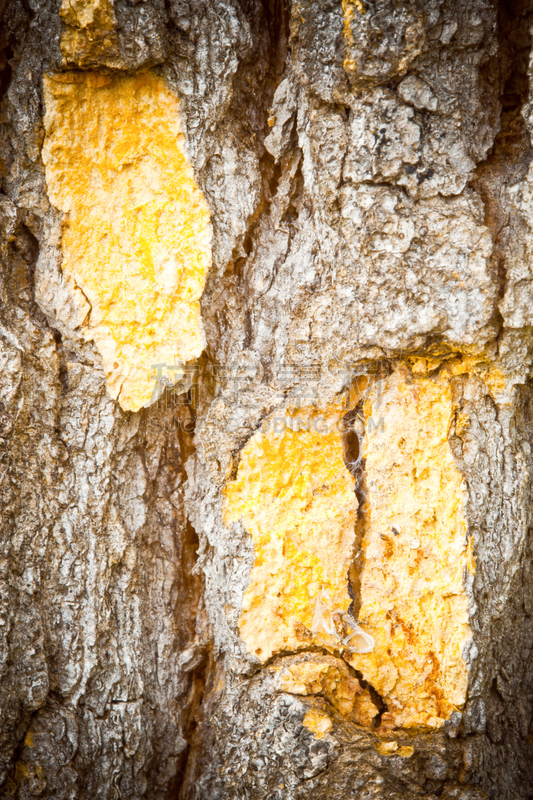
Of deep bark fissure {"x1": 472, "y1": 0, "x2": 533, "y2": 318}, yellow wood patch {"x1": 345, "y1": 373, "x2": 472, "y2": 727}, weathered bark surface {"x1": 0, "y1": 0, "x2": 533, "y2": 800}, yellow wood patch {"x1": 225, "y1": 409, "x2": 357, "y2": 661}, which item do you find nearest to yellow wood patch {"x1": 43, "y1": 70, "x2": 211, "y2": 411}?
weathered bark surface {"x1": 0, "y1": 0, "x2": 533, "y2": 800}

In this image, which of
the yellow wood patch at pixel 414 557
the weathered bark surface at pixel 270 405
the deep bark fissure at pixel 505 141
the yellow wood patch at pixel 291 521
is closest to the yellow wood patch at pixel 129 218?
the weathered bark surface at pixel 270 405

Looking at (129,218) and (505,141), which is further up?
(505,141)

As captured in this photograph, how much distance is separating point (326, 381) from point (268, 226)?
1.28ft

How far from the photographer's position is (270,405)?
1.16 metres

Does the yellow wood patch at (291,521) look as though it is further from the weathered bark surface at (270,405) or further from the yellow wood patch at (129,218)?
the yellow wood patch at (129,218)

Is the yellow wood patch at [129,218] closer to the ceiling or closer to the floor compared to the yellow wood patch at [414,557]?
closer to the ceiling

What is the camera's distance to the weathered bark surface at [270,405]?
42.1 inches

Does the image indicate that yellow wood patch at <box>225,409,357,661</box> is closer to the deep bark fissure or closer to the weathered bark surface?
the weathered bark surface

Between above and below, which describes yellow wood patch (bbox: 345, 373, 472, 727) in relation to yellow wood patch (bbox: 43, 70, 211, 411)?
below

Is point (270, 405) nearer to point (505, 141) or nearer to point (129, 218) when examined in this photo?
point (129, 218)

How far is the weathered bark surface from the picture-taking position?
3.51ft

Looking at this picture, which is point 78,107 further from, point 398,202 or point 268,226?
point 398,202

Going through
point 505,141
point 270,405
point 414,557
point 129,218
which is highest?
point 505,141

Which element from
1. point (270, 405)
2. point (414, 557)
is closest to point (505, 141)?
point (270, 405)
